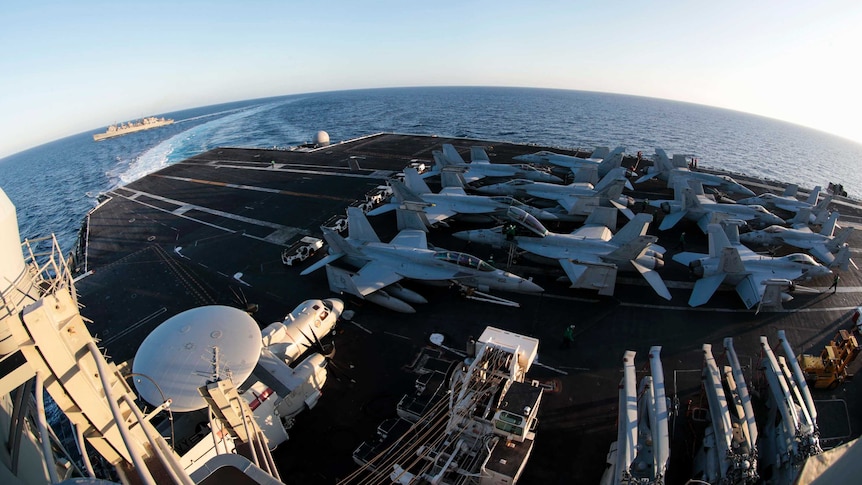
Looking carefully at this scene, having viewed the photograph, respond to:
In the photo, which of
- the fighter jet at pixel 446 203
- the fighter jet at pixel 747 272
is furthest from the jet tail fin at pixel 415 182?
the fighter jet at pixel 747 272

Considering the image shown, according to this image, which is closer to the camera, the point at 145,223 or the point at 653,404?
the point at 653,404

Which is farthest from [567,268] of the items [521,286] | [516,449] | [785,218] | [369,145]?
[369,145]

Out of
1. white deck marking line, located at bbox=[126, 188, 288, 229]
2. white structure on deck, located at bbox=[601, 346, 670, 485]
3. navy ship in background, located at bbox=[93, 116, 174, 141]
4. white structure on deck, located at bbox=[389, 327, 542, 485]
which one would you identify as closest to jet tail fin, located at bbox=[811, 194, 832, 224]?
white structure on deck, located at bbox=[601, 346, 670, 485]

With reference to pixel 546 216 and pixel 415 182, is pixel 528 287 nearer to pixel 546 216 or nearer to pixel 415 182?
pixel 546 216

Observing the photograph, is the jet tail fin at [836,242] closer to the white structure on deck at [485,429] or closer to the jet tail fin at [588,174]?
the jet tail fin at [588,174]

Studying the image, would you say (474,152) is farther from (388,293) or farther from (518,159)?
(388,293)

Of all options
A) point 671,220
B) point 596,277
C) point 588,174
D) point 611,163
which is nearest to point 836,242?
point 671,220

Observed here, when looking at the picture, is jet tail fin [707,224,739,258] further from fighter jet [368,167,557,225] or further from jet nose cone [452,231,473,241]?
jet nose cone [452,231,473,241]
